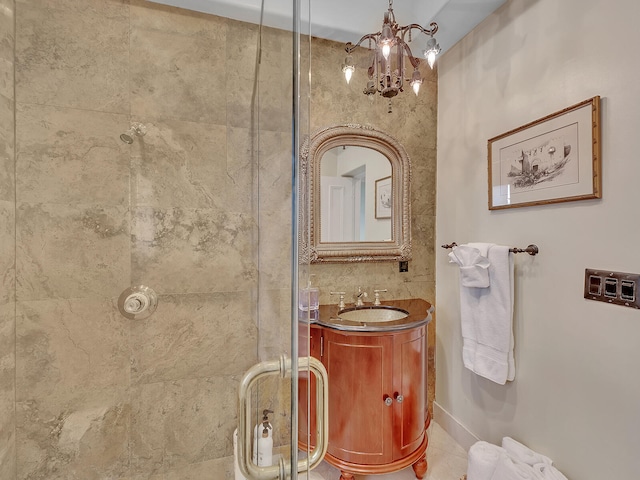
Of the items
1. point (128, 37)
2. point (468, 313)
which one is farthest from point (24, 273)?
point (468, 313)

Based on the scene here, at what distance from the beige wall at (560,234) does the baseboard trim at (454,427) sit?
6 centimetres

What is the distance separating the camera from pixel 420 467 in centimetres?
155

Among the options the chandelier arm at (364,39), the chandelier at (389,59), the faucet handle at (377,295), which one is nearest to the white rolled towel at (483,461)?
the faucet handle at (377,295)

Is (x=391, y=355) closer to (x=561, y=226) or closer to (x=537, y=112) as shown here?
(x=561, y=226)

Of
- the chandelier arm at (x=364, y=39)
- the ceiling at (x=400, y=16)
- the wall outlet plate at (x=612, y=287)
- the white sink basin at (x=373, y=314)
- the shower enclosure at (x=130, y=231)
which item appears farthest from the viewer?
the white sink basin at (x=373, y=314)

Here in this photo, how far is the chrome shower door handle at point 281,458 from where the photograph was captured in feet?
2.32

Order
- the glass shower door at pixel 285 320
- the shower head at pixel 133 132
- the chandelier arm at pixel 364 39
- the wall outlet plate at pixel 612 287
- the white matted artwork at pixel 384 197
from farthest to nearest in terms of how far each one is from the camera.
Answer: the white matted artwork at pixel 384 197 → the chandelier arm at pixel 364 39 → the shower head at pixel 133 132 → the wall outlet plate at pixel 612 287 → the glass shower door at pixel 285 320

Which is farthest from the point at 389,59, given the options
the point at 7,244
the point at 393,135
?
the point at 7,244

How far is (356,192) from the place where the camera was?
196 centimetres

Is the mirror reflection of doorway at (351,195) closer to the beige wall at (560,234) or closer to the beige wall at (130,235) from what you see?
the beige wall at (560,234)

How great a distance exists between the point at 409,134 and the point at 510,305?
1.23 metres

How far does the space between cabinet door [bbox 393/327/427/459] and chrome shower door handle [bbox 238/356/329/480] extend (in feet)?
2.69

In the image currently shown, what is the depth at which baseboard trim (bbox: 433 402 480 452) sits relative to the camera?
1741mm

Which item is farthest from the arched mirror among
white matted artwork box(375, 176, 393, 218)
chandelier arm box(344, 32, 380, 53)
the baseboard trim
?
the baseboard trim
